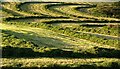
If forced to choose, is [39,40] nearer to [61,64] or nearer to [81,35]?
[81,35]

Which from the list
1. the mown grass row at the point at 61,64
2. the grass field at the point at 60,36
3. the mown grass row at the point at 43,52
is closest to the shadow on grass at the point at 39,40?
the grass field at the point at 60,36

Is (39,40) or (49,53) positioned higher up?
(49,53)

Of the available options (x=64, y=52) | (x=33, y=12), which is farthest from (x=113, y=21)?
(x=64, y=52)

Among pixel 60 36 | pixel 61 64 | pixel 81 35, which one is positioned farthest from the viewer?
pixel 81 35

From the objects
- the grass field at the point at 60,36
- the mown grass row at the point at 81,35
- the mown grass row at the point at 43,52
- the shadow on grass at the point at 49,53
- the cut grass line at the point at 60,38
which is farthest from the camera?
the mown grass row at the point at 81,35

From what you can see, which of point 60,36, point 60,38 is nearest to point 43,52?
point 60,38

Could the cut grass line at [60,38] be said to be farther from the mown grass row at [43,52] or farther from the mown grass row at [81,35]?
the mown grass row at [43,52]

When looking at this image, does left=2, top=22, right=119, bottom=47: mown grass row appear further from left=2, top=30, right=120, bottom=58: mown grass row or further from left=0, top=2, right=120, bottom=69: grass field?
left=2, top=30, right=120, bottom=58: mown grass row

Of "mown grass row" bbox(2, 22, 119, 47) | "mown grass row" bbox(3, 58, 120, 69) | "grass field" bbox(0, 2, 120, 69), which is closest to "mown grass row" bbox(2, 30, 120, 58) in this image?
"grass field" bbox(0, 2, 120, 69)
